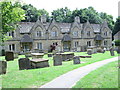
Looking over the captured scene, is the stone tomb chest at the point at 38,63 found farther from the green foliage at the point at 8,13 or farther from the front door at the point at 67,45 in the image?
the front door at the point at 67,45

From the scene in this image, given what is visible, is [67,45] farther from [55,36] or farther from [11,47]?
[11,47]

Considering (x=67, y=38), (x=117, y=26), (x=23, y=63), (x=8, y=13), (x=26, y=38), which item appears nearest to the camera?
(x=8, y=13)

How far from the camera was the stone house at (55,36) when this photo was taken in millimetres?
38812

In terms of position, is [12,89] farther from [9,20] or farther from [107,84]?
[9,20]

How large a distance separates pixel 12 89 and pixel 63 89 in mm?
A: 2842

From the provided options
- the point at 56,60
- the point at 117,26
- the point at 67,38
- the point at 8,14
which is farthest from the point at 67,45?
the point at 8,14

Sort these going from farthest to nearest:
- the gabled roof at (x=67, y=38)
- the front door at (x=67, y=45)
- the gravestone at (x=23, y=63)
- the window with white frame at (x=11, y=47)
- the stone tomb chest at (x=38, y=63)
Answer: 1. the front door at (x=67, y=45)
2. the gabled roof at (x=67, y=38)
3. the window with white frame at (x=11, y=47)
4. the stone tomb chest at (x=38, y=63)
5. the gravestone at (x=23, y=63)

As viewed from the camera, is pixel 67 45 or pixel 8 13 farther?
pixel 67 45

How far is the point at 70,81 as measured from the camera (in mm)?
9836

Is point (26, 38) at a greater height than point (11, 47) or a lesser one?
greater

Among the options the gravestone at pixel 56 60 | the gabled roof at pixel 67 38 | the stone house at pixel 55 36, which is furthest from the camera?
the gabled roof at pixel 67 38

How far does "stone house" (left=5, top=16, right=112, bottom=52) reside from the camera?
38812 millimetres

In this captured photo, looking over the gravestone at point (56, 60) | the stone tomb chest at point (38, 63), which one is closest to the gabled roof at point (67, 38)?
the gravestone at point (56, 60)

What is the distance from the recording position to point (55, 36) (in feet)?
138
